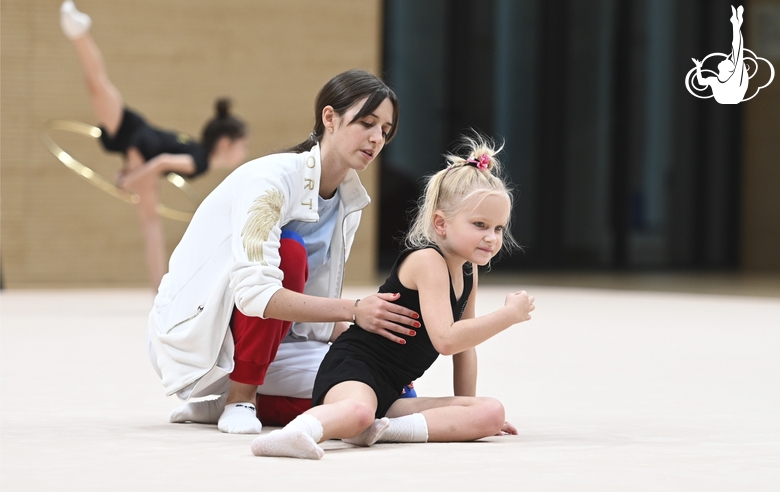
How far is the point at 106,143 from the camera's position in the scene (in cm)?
630

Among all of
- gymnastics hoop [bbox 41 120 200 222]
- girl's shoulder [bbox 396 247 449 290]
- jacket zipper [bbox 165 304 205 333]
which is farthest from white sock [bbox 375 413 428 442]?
gymnastics hoop [bbox 41 120 200 222]

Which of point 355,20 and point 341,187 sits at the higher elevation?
point 355,20

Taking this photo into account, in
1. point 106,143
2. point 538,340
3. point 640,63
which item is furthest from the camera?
point 640,63

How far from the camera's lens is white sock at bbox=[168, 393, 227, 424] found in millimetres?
2297

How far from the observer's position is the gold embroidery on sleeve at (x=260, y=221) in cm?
208

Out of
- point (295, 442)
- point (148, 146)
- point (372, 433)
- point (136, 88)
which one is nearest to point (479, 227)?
point (372, 433)

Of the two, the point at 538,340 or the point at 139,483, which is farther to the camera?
the point at 538,340

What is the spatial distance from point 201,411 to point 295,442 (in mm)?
572

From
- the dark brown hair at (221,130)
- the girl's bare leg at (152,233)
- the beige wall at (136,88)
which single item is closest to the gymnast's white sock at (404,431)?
the girl's bare leg at (152,233)

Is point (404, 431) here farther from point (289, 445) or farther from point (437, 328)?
point (289, 445)

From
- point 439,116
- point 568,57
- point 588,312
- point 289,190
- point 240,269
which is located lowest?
point 588,312

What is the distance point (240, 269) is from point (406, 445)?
47 centimetres

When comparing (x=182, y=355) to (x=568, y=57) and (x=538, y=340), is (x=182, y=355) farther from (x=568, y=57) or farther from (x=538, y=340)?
(x=568, y=57)

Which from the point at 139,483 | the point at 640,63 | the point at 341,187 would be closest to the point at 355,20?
the point at 640,63
